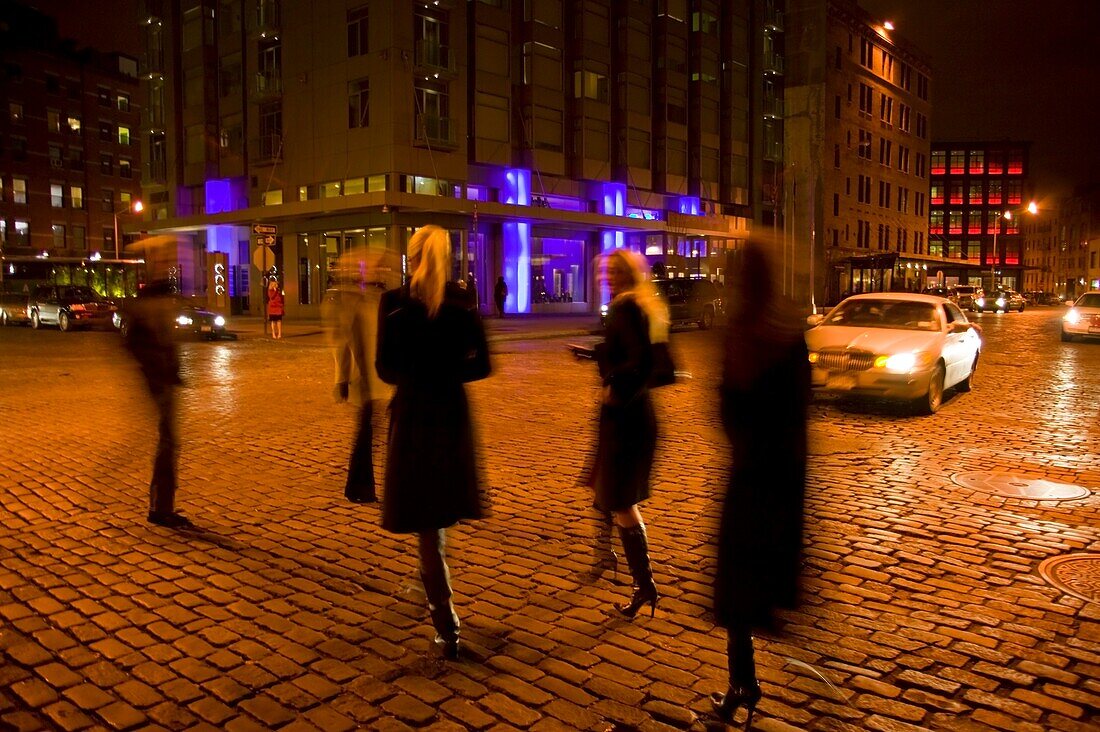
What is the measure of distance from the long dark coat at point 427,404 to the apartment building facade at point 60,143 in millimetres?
69845

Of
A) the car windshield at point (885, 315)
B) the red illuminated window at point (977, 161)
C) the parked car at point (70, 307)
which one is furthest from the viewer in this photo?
the red illuminated window at point (977, 161)

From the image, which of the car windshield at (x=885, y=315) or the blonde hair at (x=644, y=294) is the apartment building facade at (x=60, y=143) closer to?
the car windshield at (x=885, y=315)

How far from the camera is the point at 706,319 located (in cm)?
3091

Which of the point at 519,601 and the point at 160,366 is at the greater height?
the point at 160,366

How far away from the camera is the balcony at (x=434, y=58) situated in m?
36.6

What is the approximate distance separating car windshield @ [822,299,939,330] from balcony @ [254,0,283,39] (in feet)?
119

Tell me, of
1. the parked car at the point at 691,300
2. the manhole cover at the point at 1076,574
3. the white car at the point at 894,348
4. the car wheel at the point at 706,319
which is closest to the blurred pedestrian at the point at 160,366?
the manhole cover at the point at 1076,574

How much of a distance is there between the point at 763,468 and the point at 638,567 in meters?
1.33

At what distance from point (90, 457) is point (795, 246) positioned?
7.83 m

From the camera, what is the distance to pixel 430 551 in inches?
159

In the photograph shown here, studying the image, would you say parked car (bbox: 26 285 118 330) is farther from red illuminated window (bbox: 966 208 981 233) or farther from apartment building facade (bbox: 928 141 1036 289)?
red illuminated window (bbox: 966 208 981 233)

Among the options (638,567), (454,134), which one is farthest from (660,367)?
(454,134)

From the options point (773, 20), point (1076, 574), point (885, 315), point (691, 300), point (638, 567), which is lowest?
point (1076, 574)

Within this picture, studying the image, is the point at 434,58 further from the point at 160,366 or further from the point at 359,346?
the point at 160,366
